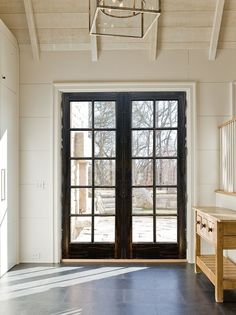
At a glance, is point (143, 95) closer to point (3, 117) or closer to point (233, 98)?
point (233, 98)

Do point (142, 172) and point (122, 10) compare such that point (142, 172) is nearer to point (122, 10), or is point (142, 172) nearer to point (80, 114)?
point (80, 114)

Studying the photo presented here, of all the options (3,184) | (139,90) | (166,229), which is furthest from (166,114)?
(3,184)

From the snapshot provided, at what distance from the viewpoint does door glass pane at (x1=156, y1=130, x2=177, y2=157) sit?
6.20m

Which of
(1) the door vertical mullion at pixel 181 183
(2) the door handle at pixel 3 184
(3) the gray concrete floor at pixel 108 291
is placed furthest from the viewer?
(1) the door vertical mullion at pixel 181 183

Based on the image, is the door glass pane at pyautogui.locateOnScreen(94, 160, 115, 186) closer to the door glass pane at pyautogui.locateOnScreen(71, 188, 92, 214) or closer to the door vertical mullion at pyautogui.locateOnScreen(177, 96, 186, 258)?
the door glass pane at pyautogui.locateOnScreen(71, 188, 92, 214)

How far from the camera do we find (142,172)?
6199mm

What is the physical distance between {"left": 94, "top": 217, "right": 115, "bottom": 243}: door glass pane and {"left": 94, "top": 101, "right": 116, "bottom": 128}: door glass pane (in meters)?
1.35

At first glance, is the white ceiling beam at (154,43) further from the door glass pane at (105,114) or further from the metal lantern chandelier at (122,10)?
the metal lantern chandelier at (122,10)

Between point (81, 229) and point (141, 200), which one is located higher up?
point (141, 200)

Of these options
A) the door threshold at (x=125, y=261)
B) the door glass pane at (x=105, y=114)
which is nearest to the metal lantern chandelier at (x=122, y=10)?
the door glass pane at (x=105, y=114)

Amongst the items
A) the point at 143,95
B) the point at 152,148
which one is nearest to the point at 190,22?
the point at 143,95

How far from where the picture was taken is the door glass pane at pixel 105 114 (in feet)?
20.4

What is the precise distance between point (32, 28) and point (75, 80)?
0.90 m

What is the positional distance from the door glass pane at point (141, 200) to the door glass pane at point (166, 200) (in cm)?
11
